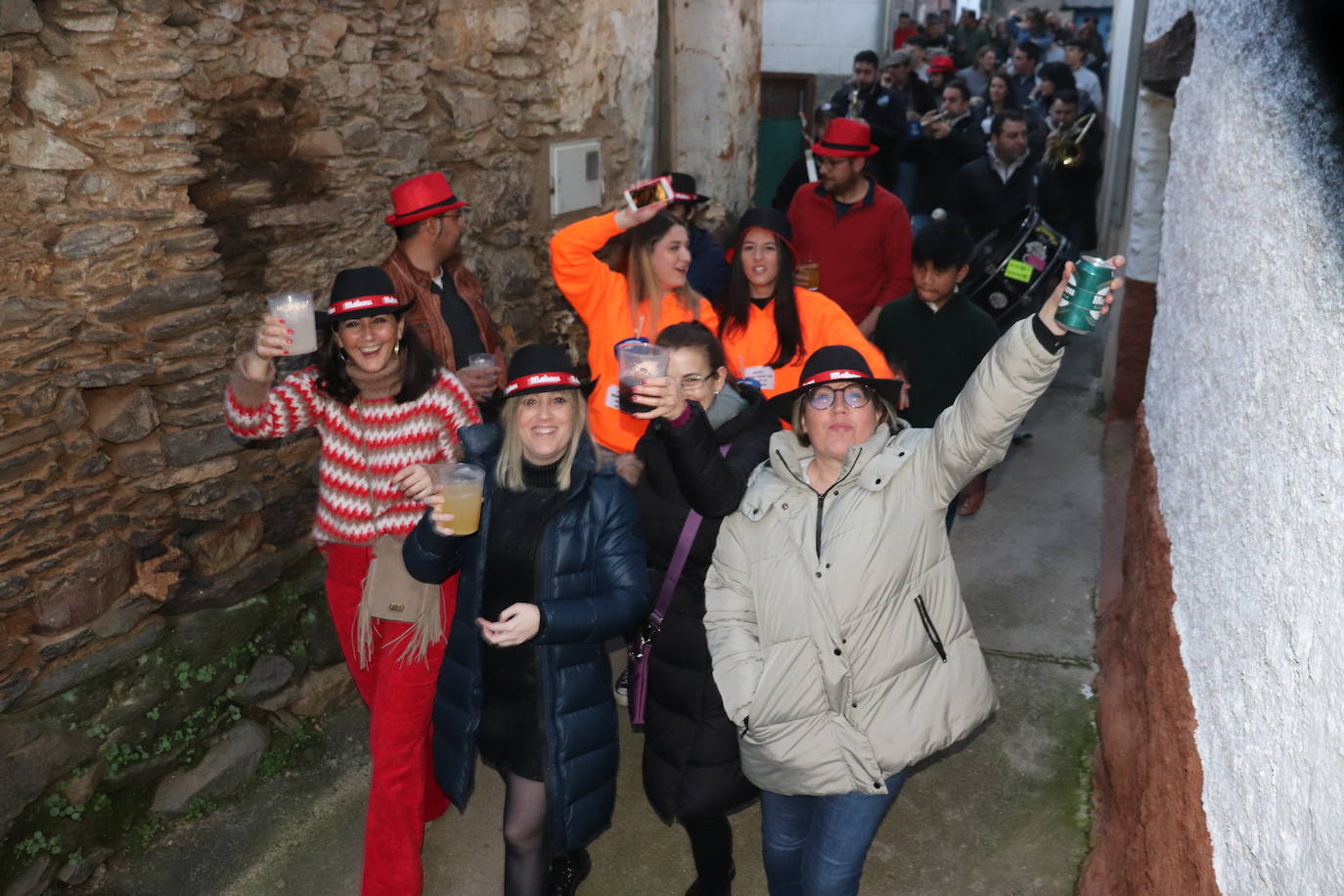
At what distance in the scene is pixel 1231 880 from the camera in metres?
2.16

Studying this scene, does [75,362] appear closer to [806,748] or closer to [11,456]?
[11,456]

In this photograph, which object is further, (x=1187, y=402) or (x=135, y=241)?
(x=135, y=241)

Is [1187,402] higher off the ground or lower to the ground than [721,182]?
lower

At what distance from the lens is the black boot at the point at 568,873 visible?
3.74m

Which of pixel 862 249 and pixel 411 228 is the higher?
pixel 411 228

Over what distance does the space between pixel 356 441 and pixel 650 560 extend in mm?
948

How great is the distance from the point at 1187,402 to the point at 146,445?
3.27 metres

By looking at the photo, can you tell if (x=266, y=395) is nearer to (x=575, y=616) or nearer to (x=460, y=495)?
(x=460, y=495)

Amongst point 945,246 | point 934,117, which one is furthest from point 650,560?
point 934,117

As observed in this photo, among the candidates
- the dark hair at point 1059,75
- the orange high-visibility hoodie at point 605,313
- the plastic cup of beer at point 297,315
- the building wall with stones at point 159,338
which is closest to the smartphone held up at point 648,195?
the orange high-visibility hoodie at point 605,313

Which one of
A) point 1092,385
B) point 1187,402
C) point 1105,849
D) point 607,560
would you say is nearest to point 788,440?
point 607,560

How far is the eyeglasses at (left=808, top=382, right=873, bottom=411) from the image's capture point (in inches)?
122

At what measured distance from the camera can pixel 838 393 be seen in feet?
10.2

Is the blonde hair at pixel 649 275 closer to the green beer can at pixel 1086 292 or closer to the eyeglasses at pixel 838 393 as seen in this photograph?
the eyeglasses at pixel 838 393
